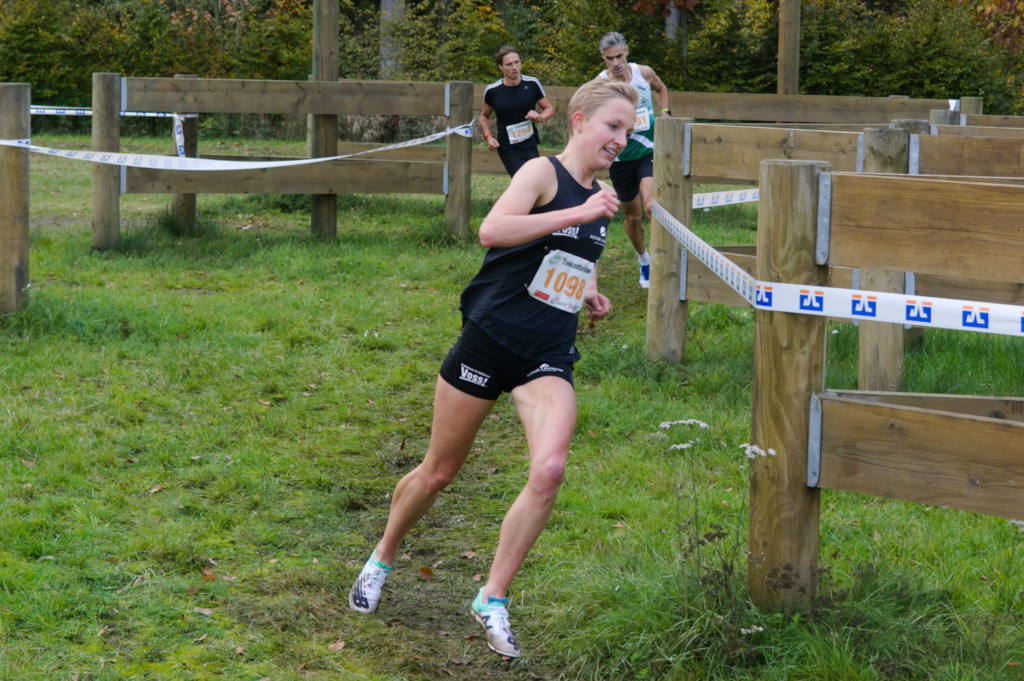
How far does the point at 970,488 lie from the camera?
3674 mm

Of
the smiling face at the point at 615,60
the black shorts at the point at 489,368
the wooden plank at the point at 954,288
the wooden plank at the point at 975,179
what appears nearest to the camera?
the wooden plank at the point at 975,179

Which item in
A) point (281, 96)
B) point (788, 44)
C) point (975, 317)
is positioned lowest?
point (975, 317)

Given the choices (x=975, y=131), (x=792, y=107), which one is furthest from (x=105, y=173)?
(x=975, y=131)

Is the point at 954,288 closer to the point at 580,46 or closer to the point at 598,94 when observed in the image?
the point at 598,94

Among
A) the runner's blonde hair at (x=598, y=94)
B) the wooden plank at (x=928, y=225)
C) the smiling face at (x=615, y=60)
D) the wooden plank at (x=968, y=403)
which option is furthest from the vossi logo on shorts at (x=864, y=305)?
the smiling face at (x=615, y=60)

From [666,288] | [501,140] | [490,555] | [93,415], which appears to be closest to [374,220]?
[501,140]

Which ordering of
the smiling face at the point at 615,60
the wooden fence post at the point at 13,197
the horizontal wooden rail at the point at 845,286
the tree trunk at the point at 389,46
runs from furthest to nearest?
the tree trunk at the point at 389,46 → the smiling face at the point at 615,60 → the wooden fence post at the point at 13,197 → the horizontal wooden rail at the point at 845,286

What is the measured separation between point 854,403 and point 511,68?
8459 mm

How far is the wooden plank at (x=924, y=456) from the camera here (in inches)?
142

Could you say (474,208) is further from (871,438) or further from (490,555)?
(871,438)

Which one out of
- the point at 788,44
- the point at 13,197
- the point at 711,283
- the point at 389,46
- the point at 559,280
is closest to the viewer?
the point at 559,280

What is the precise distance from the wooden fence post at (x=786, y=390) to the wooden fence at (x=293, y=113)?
29.0ft

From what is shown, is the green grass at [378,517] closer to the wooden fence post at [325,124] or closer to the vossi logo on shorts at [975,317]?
the vossi logo on shorts at [975,317]

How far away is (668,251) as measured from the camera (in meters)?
8.21
